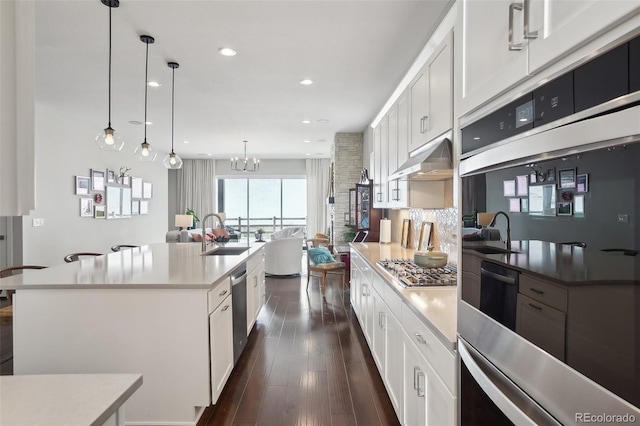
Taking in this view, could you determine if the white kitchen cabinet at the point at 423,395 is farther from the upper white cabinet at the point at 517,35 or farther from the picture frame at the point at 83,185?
the picture frame at the point at 83,185

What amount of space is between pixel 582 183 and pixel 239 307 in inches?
106

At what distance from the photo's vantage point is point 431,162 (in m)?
1.96

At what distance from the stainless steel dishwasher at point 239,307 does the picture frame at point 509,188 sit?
86.7 inches

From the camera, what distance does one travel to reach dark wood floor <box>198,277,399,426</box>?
7.27 feet

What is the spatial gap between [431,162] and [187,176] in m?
9.86

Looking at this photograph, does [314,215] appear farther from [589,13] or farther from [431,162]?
[589,13]

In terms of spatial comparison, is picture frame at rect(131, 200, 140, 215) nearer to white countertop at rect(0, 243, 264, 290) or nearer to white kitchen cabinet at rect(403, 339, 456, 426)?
white countertop at rect(0, 243, 264, 290)

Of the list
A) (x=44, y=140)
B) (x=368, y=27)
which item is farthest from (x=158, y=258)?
→ (x=44, y=140)

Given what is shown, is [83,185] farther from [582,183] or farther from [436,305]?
[582,183]

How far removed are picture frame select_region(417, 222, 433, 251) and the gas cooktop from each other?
0.63 meters

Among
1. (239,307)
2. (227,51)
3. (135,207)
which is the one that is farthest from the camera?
(135,207)

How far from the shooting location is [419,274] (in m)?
2.23

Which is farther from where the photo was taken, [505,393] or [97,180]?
[97,180]

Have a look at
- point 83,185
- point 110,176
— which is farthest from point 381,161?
point 110,176
